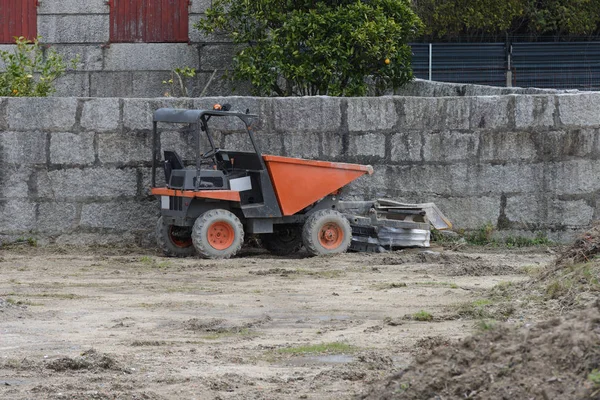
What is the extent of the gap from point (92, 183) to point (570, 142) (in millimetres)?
5189

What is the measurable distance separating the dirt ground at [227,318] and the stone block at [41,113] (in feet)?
4.33

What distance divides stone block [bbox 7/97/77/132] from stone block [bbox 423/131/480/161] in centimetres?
383

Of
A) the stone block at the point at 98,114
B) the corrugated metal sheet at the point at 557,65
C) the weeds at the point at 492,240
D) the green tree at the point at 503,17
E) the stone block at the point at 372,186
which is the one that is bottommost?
the weeds at the point at 492,240

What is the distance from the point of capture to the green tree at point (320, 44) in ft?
48.1

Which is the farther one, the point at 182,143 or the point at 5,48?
the point at 5,48

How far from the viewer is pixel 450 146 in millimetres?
12289

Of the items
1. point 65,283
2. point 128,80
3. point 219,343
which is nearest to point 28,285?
point 65,283

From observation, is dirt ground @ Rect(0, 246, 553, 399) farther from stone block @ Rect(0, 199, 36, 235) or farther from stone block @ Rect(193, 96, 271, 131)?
stone block @ Rect(193, 96, 271, 131)

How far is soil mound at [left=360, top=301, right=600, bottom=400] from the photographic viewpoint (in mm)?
4590

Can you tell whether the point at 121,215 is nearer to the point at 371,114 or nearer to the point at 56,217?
the point at 56,217

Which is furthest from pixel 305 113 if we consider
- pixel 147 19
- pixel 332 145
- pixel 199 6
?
pixel 147 19

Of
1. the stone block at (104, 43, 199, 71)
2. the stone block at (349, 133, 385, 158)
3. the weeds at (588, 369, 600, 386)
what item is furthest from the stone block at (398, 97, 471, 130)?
the weeds at (588, 369, 600, 386)

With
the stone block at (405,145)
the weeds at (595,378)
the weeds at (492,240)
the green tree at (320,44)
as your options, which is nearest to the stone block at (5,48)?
the green tree at (320,44)

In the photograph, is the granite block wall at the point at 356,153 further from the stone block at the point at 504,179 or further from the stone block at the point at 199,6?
the stone block at the point at 199,6
